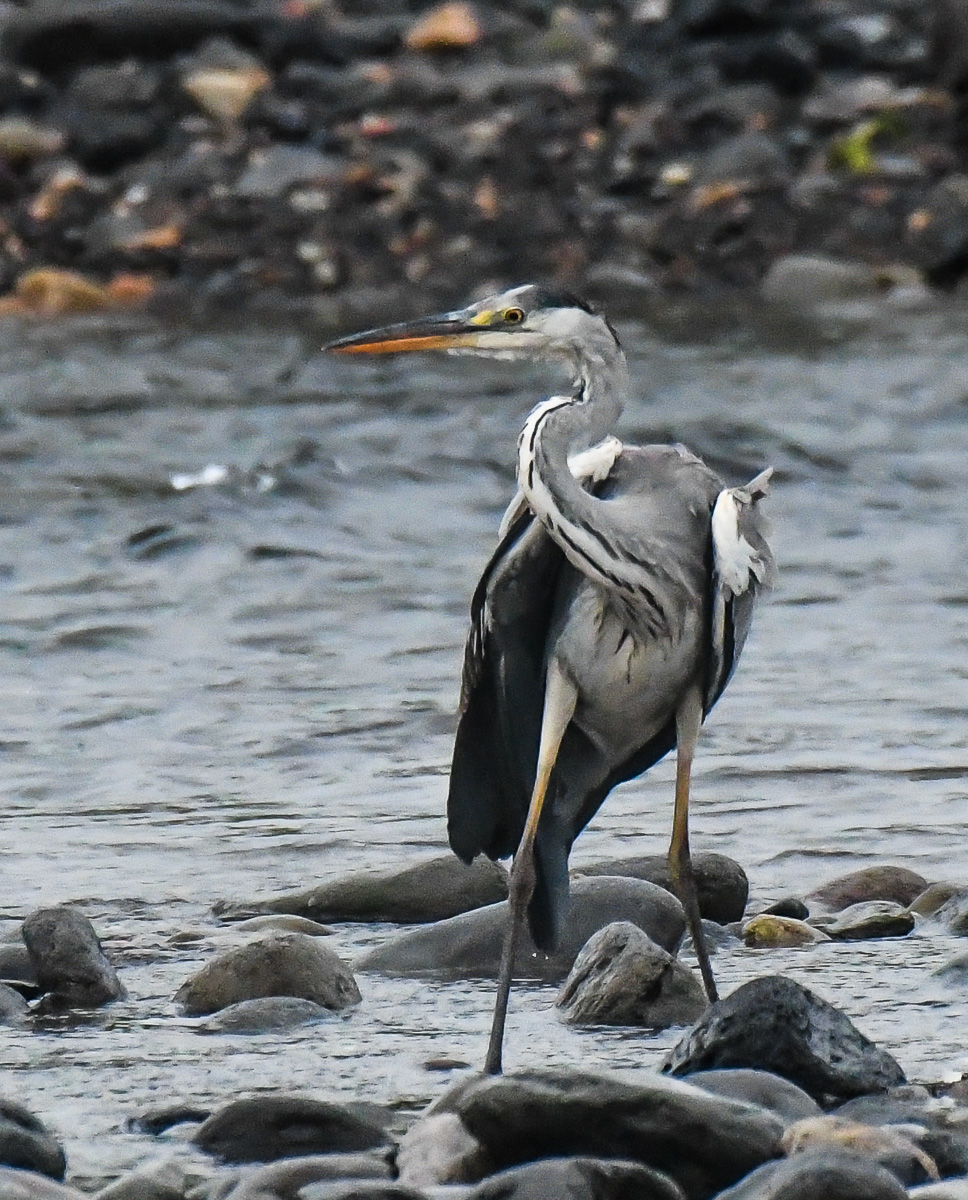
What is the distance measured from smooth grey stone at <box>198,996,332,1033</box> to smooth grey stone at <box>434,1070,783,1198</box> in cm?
100

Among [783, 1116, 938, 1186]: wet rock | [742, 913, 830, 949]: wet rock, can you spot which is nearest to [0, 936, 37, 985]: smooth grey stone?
[742, 913, 830, 949]: wet rock

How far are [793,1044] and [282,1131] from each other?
897mm

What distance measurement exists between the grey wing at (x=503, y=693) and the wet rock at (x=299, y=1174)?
136 cm

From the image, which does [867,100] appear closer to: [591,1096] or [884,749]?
[884,749]

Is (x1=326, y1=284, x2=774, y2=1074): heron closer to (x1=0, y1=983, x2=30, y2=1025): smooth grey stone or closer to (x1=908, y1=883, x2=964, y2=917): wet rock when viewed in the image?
(x1=908, y1=883, x2=964, y2=917): wet rock

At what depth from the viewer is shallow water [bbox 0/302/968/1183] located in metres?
4.90

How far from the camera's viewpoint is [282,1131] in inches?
159

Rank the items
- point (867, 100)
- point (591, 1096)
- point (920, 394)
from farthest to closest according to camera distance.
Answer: point (867, 100) < point (920, 394) < point (591, 1096)

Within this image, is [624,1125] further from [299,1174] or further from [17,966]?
[17,966]

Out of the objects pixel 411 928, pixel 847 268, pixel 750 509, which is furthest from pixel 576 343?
pixel 847 268

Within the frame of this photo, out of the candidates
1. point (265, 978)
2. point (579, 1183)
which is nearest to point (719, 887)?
point (265, 978)

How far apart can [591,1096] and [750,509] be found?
1.61 meters

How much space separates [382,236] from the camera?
1741 cm

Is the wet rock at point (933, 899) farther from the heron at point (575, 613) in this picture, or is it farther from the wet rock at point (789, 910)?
the heron at point (575, 613)
